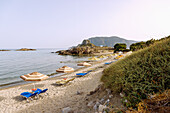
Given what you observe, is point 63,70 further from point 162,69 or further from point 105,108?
point 162,69

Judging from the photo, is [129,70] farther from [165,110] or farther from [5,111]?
[5,111]

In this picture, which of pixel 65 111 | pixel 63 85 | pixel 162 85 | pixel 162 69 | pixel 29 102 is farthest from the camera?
pixel 63 85

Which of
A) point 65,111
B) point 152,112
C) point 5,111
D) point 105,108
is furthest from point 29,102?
point 152,112

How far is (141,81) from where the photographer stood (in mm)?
3744

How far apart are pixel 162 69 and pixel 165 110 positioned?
5.76ft

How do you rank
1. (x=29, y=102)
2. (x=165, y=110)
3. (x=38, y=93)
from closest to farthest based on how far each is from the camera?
(x=165, y=110) → (x=29, y=102) → (x=38, y=93)

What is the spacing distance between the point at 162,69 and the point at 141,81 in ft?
2.69

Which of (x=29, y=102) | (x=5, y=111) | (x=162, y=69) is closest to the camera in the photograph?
(x=162, y=69)

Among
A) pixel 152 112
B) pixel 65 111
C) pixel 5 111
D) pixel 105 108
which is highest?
pixel 152 112

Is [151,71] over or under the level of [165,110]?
over

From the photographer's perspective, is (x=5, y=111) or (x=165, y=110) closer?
(x=165, y=110)

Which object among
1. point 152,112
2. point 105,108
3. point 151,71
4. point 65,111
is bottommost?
point 65,111

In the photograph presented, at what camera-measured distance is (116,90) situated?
4.31 metres

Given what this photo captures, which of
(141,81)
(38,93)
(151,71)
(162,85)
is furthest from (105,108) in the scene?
(38,93)
